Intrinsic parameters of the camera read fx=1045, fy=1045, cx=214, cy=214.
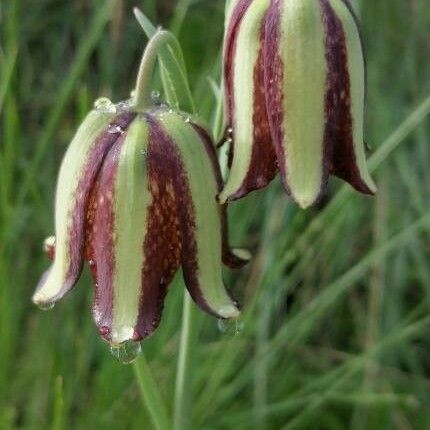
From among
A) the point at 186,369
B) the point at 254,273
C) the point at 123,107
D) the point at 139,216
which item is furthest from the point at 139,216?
the point at 254,273

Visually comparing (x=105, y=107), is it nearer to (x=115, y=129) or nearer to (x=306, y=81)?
(x=115, y=129)

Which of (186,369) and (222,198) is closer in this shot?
(222,198)

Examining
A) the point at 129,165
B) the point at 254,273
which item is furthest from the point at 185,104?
the point at 254,273

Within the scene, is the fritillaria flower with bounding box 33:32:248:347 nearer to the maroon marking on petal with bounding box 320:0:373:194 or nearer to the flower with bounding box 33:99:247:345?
the flower with bounding box 33:99:247:345

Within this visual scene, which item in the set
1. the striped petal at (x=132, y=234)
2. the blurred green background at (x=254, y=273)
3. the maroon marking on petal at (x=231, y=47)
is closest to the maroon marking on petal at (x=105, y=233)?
the striped petal at (x=132, y=234)

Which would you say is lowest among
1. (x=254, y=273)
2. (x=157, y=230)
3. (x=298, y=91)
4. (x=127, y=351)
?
(x=254, y=273)

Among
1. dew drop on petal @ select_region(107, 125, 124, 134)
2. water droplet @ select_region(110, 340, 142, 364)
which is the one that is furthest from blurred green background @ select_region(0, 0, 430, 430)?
dew drop on petal @ select_region(107, 125, 124, 134)
